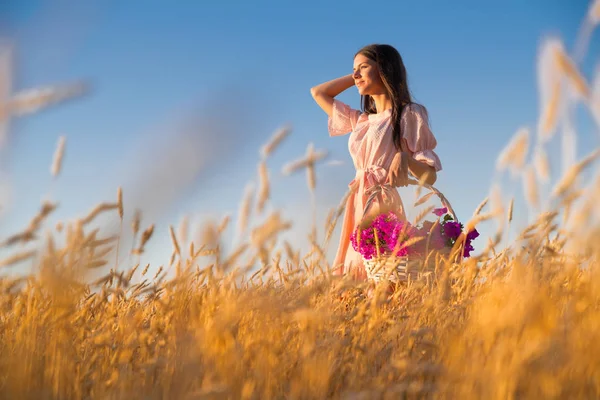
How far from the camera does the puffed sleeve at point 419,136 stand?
2.89m

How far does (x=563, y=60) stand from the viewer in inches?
48.1

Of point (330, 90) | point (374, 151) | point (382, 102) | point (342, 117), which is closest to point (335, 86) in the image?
point (330, 90)

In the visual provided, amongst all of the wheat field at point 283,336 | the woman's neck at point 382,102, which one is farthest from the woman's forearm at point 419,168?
the wheat field at point 283,336

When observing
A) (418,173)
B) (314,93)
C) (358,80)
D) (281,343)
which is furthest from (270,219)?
(314,93)

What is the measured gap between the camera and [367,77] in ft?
10.3

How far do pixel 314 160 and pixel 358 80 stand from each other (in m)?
1.67

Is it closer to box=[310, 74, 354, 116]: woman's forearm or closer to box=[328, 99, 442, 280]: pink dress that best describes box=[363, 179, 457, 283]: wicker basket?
box=[328, 99, 442, 280]: pink dress

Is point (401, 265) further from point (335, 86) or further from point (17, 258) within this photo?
point (17, 258)

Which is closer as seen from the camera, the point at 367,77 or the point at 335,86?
the point at 367,77

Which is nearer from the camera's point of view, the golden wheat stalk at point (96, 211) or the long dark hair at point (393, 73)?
A: the golden wheat stalk at point (96, 211)

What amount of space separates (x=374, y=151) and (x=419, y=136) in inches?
10.2

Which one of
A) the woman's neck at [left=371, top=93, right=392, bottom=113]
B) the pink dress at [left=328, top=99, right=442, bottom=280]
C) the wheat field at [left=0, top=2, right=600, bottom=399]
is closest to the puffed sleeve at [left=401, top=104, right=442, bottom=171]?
the pink dress at [left=328, top=99, right=442, bottom=280]

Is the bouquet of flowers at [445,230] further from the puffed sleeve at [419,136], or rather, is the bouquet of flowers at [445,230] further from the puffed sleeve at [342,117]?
the puffed sleeve at [342,117]

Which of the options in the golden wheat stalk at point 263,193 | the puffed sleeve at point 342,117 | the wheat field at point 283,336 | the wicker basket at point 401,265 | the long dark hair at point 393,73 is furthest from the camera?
the puffed sleeve at point 342,117
